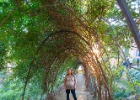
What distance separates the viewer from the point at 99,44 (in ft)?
11.9

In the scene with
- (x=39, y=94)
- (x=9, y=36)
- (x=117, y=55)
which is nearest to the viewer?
(x=9, y=36)

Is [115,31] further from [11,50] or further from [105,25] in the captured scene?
[11,50]

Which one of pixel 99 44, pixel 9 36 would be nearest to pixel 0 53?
pixel 9 36

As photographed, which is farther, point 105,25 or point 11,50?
point 11,50

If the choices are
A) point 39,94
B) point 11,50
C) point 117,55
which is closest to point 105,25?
point 117,55

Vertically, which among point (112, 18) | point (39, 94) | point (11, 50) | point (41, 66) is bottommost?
point (39, 94)

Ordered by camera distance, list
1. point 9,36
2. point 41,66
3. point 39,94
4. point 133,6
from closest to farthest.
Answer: point 133,6, point 9,36, point 41,66, point 39,94

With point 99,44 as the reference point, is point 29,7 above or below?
above

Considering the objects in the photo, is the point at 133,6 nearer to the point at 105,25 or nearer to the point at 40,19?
the point at 105,25

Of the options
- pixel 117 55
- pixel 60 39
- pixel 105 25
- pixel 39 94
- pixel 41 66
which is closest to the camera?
pixel 105 25

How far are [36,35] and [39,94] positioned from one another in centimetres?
258

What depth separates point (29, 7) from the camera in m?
2.97

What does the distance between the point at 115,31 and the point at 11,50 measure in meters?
2.30

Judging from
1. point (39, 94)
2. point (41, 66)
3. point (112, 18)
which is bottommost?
point (39, 94)
